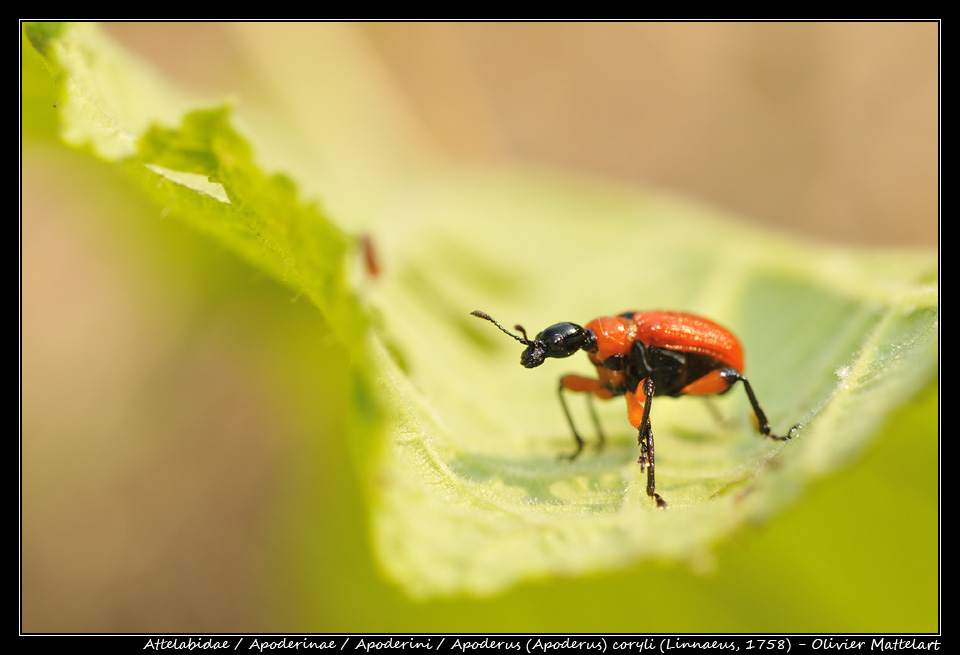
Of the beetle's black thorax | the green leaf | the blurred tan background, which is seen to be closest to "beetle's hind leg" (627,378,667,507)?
the green leaf

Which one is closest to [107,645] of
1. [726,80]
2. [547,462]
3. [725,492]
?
[547,462]

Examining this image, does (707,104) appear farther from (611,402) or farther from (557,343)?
(557,343)

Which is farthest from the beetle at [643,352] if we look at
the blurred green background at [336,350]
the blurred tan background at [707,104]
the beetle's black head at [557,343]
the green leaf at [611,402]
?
the blurred tan background at [707,104]

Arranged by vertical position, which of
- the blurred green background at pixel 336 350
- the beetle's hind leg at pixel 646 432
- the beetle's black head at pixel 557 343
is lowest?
the blurred green background at pixel 336 350

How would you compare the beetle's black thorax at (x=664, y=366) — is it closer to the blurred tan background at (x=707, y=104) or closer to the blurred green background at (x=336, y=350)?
the blurred green background at (x=336, y=350)

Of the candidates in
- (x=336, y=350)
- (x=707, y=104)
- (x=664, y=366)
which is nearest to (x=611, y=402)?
(x=664, y=366)

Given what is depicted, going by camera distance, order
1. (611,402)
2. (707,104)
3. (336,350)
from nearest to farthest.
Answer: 1. (611,402)
2. (336,350)
3. (707,104)
